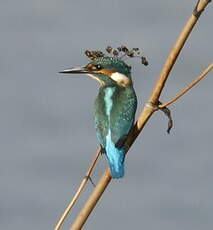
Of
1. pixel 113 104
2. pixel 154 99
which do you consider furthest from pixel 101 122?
pixel 154 99

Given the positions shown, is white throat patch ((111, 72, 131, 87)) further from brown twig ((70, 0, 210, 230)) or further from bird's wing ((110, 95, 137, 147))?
brown twig ((70, 0, 210, 230))

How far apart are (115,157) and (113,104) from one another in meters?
0.24

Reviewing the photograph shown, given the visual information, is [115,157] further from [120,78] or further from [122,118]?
[120,78]

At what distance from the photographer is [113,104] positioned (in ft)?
7.23

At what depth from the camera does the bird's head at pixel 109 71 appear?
2201 millimetres

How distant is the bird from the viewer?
2051mm

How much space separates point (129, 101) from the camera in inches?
87.5

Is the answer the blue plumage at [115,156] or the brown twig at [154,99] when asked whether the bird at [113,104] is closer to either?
the blue plumage at [115,156]

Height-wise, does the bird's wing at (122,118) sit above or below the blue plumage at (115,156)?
above

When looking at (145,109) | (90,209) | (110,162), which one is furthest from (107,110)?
(90,209)

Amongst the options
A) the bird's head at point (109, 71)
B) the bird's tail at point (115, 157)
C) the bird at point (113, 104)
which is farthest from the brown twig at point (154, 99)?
the bird's head at point (109, 71)

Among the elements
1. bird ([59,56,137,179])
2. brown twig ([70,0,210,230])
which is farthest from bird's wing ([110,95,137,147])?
brown twig ([70,0,210,230])

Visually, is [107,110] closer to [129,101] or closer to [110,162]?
[129,101]

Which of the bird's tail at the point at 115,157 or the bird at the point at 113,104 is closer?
the bird's tail at the point at 115,157
